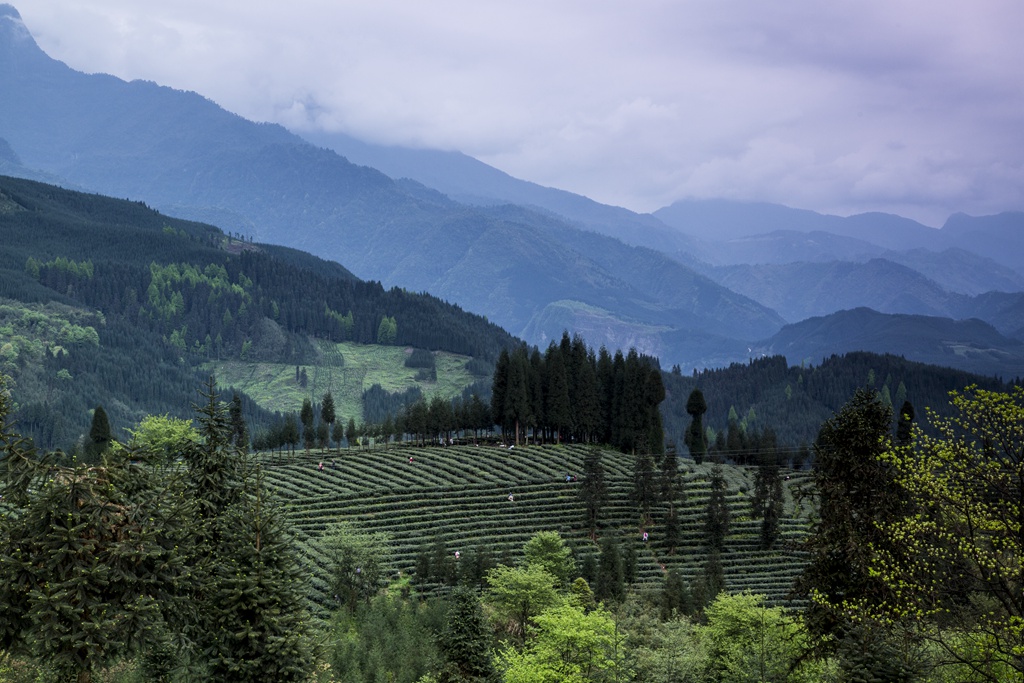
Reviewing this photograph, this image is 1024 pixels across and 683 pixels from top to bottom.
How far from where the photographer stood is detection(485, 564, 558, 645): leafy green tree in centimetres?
7094

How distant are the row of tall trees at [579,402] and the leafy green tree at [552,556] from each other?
53.7 metres

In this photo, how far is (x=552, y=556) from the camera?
3418 inches

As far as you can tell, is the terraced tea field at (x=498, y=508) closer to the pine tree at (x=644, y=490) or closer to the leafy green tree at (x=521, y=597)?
the pine tree at (x=644, y=490)

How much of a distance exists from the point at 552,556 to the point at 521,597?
50.7 feet

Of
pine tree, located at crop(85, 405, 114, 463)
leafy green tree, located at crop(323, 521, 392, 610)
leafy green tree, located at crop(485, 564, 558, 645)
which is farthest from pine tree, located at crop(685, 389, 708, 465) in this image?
pine tree, located at crop(85, 405, 114, 463)

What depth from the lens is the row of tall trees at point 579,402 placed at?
14388 cm

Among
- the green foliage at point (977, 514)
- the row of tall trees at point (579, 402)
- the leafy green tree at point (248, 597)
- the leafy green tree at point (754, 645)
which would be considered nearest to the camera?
the green foliage at point (977, 514)

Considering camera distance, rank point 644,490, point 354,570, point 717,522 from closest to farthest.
→ point 354,570 → point 717,522 → point 644,490

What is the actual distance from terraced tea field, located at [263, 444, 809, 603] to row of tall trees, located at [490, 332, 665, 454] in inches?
357

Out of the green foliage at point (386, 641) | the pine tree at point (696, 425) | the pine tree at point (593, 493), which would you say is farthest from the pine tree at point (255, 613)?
the pine tree at point (696, 425)

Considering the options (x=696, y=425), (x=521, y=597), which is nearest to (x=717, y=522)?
(x=521, y=597)

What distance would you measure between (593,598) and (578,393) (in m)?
66.1

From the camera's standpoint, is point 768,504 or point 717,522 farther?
point 768,504

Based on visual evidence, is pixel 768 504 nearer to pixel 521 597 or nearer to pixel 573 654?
pixel 521 597
